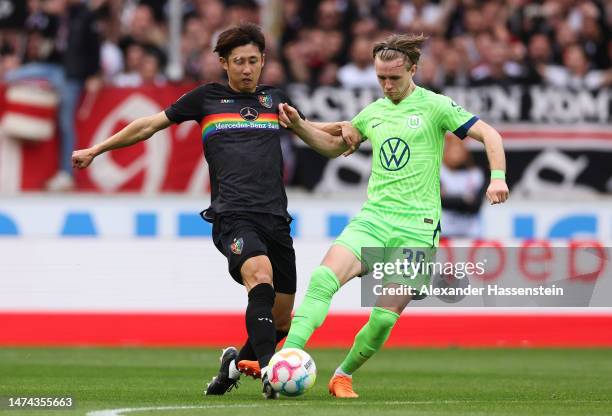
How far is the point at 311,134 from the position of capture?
33.0 feet

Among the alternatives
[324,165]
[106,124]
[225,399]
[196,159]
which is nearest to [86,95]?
[106,124]

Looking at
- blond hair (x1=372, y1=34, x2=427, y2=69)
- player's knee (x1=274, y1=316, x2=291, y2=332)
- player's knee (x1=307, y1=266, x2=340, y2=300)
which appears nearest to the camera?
player's knee (x1=307, y1=266, x2=340, y2=300)

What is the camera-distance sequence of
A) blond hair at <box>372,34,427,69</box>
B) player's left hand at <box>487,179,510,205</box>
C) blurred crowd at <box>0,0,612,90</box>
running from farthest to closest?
blurred crowd at <box>0,0,612,90</box> < blond hair at <box>372,34,427,69</box> < player's left hand at <box>487,179,510,205</box>

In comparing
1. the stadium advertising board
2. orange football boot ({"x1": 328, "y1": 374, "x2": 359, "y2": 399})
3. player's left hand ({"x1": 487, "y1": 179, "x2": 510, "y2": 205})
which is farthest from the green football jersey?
the stadium advertising board

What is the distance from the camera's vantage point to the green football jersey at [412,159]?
9.61m

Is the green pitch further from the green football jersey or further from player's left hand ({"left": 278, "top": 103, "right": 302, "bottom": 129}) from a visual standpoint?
player's left hand ({"left": 278, "top": 103, "right": 302, "bottom": 129})

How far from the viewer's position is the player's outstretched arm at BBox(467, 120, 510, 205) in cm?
898

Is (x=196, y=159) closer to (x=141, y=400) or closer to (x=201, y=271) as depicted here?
(x=201, y=271)

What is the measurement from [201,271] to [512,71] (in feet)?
17.7

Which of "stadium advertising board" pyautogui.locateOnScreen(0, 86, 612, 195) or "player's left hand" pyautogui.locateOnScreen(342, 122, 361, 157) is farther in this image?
"stadium advertising board" pyautogui.locateOnScreen(0, 86, 612, 195)

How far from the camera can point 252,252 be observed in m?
9.24

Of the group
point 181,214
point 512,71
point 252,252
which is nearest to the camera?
point 252,252

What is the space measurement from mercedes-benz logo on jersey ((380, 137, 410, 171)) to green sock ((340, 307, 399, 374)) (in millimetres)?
954

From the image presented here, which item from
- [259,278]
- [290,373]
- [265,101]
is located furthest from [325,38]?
[290,373]
